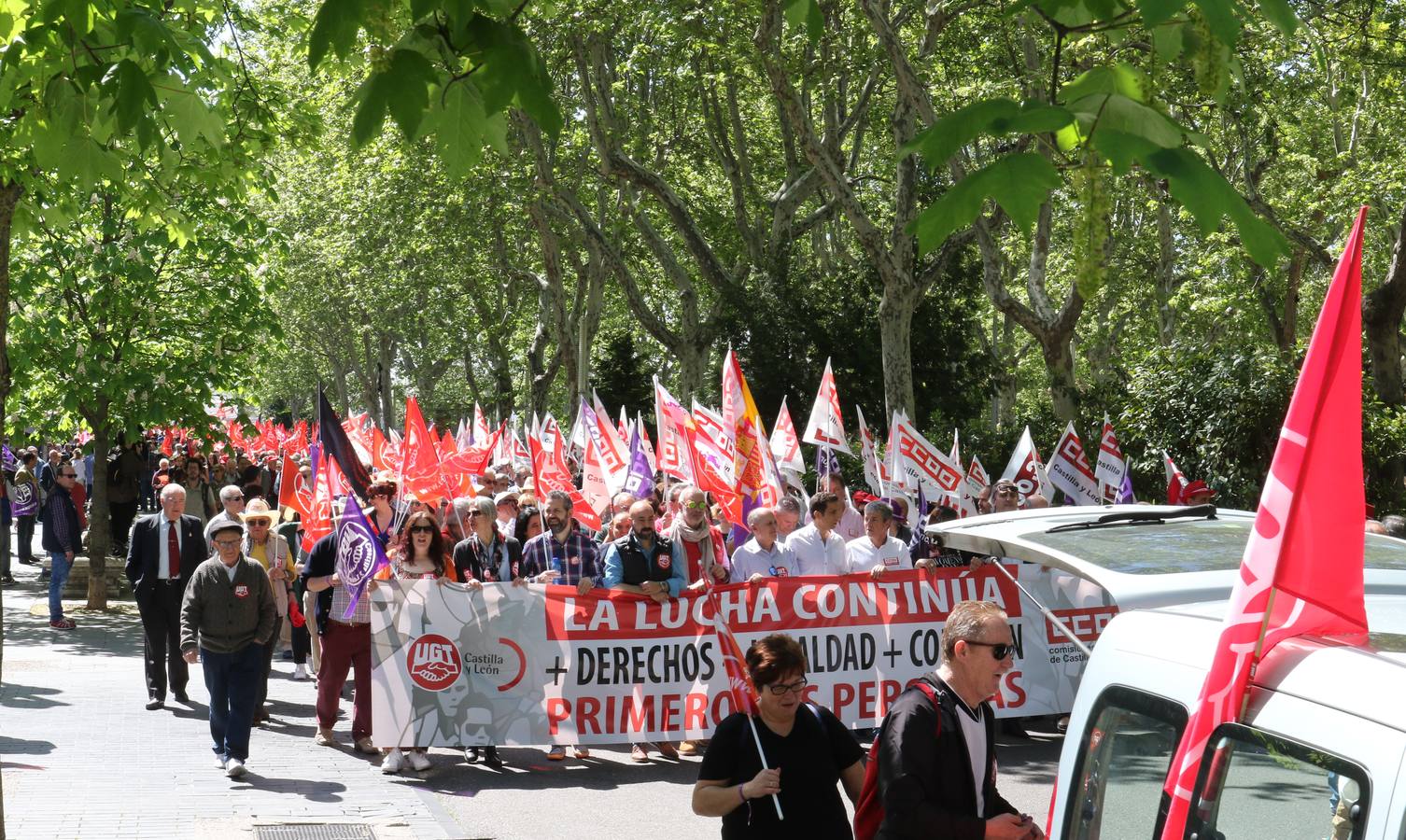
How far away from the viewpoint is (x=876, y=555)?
36.5ft

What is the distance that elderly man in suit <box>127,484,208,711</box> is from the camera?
11.5 metres

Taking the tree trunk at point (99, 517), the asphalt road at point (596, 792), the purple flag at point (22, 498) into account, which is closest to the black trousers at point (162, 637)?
the asphalt road at point (596, 792)

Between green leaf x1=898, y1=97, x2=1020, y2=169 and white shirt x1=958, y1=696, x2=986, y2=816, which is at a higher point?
green leaf x1=898, y1=97, x2=1020, y2=169

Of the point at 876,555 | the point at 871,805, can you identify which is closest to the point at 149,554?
the point at 876,555

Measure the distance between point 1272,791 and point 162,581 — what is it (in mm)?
10230

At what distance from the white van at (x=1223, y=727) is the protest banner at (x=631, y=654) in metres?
5.72

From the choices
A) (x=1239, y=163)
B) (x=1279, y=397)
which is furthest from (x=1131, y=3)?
(x=1239, y=163)

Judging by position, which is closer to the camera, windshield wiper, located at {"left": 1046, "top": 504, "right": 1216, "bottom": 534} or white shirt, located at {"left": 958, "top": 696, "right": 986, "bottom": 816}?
white shirt, located at {"left": 958, "top": 696, "right": 986, "bottom": 816}

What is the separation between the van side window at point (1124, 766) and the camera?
3164 millimetres

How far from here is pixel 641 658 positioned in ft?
32.9

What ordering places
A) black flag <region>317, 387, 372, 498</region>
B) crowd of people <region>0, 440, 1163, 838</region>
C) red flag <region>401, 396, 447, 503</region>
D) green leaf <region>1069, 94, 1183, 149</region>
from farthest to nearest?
red flag <region>401, 396, 447, 503</region>
black flag <region>317, 387, 372, 498</region>
crowd of people <region>0, 440, 1163, 838</region>
green leaf <region>1069, 94, 1183, 149</region>

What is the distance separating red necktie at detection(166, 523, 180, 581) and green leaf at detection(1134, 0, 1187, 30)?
1007 centimetres

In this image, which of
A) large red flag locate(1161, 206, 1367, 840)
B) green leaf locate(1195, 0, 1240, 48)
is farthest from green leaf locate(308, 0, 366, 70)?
large red flag locate(1161, 206, 1367, 840)

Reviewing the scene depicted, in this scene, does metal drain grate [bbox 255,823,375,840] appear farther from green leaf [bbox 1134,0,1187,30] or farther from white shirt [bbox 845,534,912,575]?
green leaf [bbox 1134,0,1187,30]
